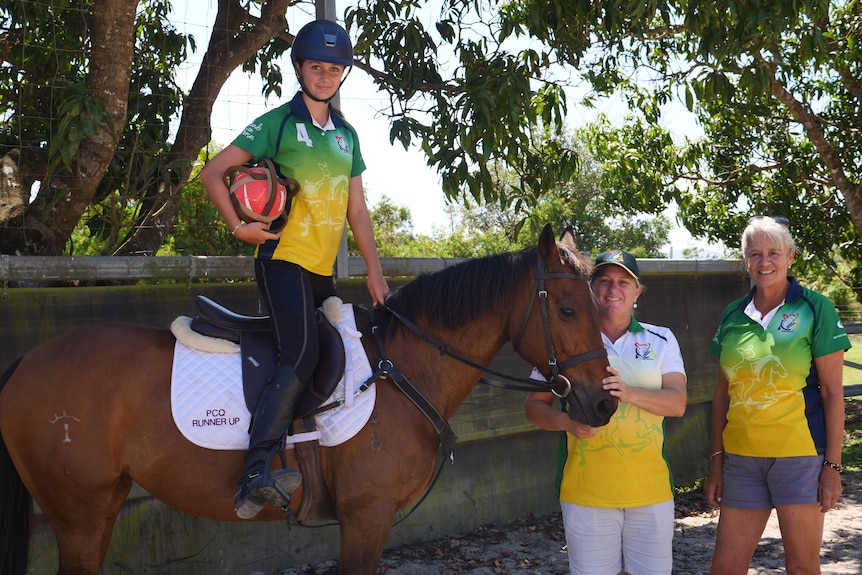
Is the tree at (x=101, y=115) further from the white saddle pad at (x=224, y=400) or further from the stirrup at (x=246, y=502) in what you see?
the stirrup at (x=246, y=502)

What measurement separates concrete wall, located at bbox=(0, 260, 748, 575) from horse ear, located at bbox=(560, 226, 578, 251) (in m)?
2.33

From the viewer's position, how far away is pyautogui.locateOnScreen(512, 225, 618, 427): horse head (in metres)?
3.11

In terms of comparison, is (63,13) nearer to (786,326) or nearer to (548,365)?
(548,365)

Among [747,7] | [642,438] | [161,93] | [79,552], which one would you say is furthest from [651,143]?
[79,552]

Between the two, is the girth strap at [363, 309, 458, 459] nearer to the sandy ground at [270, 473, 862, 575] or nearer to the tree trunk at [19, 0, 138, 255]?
the sandy ground at [270, 473, 862, 575]

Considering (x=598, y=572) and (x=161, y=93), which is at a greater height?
(x=161, y=93)

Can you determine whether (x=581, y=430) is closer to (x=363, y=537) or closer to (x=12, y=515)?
(x=363, y=537)

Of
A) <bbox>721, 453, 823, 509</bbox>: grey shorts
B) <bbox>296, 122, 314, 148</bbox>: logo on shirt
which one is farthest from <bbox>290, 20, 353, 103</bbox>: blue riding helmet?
<bbox>721, 453, 823, 509</bbox>: grey shorts

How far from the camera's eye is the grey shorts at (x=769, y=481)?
345 cm

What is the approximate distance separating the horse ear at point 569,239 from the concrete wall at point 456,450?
2.33 meters

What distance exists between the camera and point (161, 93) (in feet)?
19.2

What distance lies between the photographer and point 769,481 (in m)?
3.54

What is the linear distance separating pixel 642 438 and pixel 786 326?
3.04 feet

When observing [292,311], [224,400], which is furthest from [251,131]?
[224,400]
